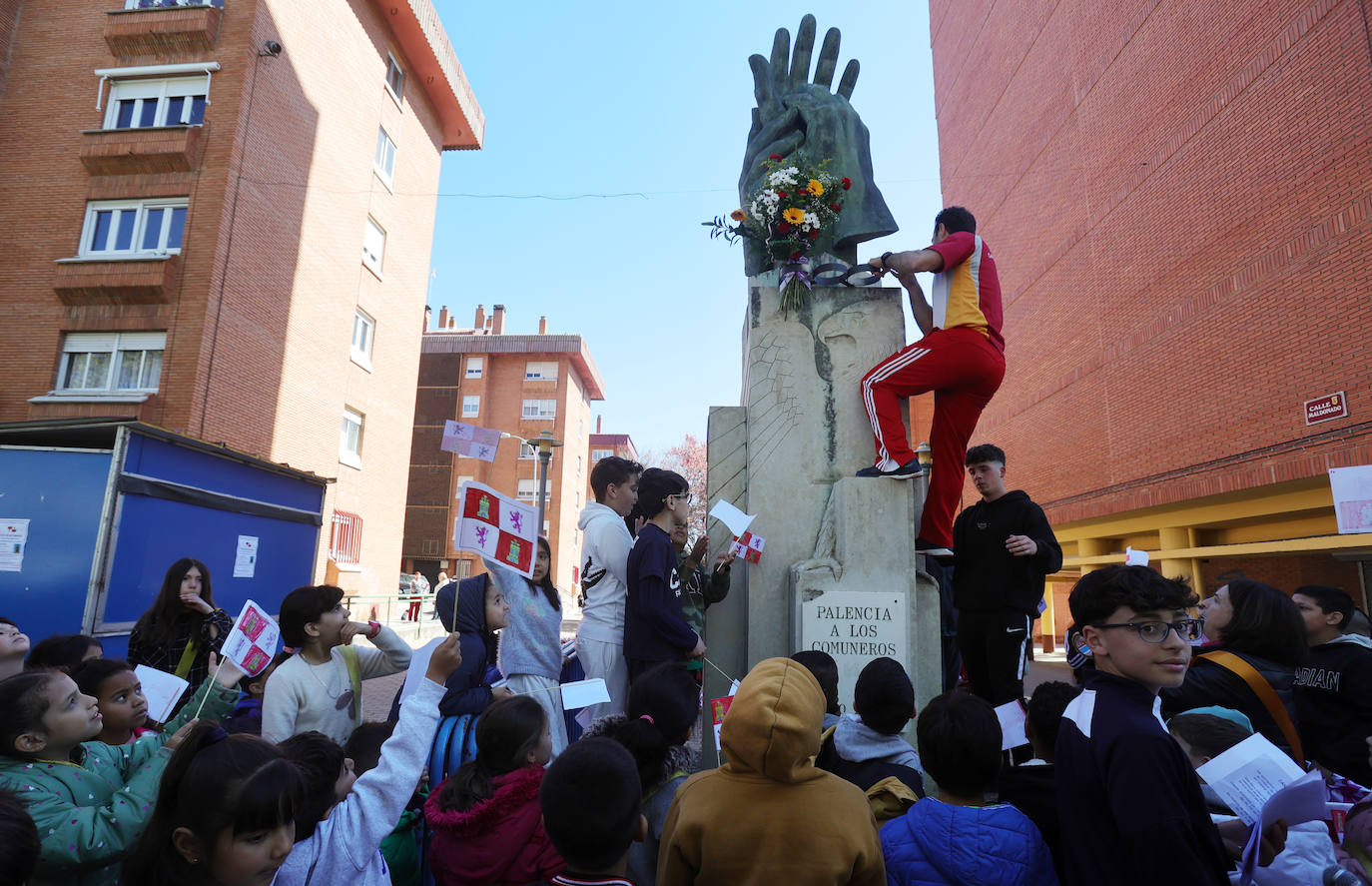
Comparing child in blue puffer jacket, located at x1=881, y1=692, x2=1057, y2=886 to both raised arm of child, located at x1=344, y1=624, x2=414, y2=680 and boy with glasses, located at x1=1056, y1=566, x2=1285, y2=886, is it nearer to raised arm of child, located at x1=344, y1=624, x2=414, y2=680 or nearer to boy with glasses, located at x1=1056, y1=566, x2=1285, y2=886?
boy with glasses, located at x1=1056, y1=566, x2=1285, y2=886

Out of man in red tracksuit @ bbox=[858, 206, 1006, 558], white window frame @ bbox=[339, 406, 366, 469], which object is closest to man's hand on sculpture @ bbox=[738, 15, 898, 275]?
man in red tracksuit @ bbox=[858, 206, 1006, 558]

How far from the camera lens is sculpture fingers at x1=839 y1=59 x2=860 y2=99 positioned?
23.5 ft

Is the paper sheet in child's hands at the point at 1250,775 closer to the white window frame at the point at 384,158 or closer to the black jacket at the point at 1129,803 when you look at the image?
the black jacket at the point at 1129,803

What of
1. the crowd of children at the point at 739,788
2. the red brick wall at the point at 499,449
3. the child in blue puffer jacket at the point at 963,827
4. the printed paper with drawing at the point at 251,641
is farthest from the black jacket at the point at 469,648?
the red brick wall at the point at 499,449

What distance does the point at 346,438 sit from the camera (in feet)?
66.8

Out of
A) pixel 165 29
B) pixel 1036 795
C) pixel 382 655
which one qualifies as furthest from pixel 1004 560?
pixel 165 29

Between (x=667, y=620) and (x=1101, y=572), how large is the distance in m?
2.40

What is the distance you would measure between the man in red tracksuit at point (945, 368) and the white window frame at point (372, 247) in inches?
746

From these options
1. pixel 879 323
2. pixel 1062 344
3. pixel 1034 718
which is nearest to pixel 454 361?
pixel 1062 344

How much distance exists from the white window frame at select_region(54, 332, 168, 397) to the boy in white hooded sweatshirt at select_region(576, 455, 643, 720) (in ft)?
47.5

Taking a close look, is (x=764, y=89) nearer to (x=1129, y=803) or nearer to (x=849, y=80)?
(x=849, y=80)

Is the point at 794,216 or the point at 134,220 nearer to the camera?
the point at 794,216

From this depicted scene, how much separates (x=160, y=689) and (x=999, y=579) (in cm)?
420

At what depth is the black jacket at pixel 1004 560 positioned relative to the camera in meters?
4.36
